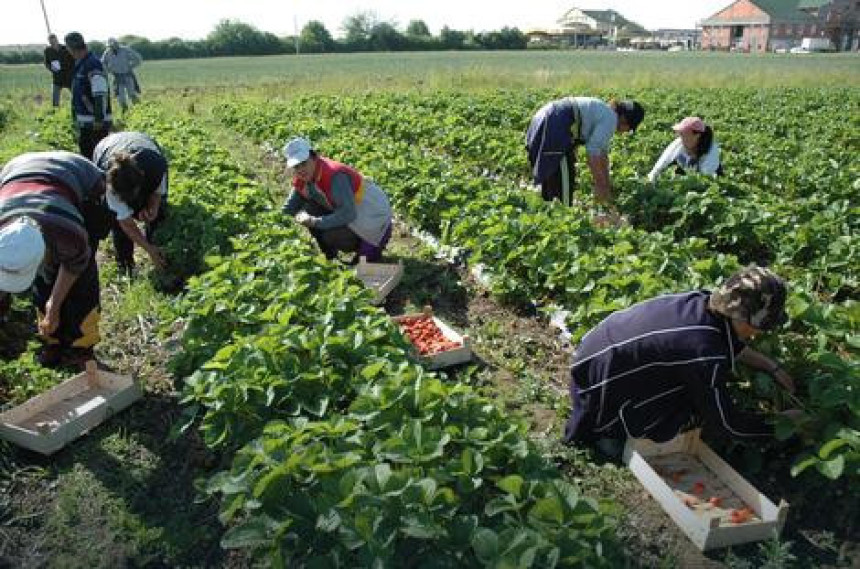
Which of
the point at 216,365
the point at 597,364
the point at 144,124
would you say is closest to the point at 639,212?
the point at 597,364

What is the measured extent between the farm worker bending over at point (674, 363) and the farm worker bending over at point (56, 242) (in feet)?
8.70

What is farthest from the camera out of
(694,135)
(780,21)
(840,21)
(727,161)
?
(780,21)

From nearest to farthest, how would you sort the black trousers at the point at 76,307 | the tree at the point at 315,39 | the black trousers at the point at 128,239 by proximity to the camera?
the black trousers at the point at 76,307 < the black trousers at the point at 128,239 < the tree at the point at 315,39

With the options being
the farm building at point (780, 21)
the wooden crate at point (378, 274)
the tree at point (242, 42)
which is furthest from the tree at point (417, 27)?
the wooden crate at point (378, 274)

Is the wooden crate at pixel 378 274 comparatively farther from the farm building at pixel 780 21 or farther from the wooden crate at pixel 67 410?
the farm building at pixel 780 21

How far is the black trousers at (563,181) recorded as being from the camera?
6.86m

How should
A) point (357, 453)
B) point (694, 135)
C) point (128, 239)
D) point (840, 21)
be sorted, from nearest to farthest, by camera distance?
point (357, 453) < point (128, 239) < point (694, 135) < point (840, 21)

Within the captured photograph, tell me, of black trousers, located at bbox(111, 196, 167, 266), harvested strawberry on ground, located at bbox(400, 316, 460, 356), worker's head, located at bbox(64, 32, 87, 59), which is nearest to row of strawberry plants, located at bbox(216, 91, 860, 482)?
harvested strawberry on ground, located at bbox(400, 316, 460, 356)

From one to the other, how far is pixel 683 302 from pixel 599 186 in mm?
3709

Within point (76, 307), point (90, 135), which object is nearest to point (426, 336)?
point (76, 307)

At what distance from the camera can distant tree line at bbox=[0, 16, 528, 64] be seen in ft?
176

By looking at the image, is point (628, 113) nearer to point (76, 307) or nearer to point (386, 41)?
point (76, 307)

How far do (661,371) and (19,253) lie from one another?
117 inches

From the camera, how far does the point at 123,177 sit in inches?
171
